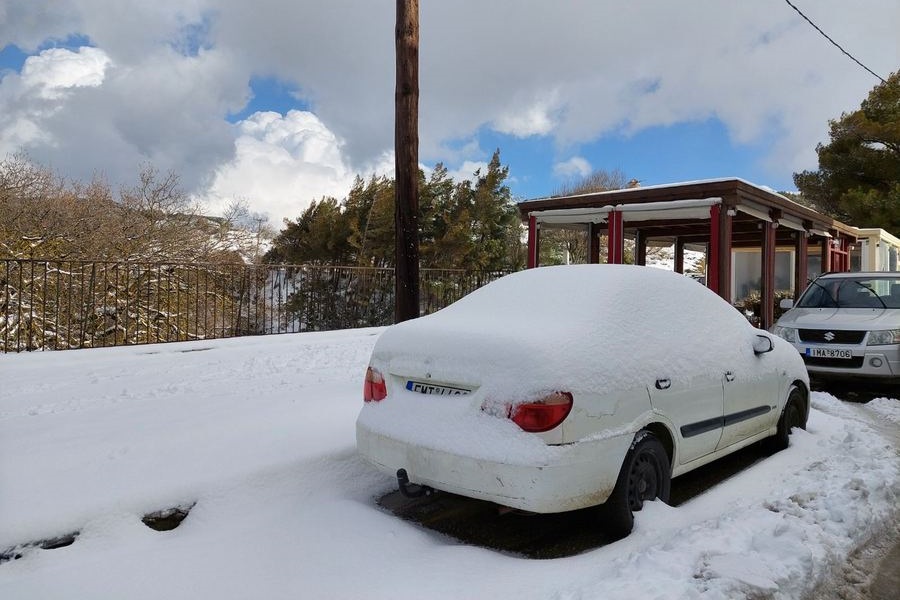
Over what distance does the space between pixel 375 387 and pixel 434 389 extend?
18.7 inches

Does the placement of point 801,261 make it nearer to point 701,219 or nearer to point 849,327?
point 701,219

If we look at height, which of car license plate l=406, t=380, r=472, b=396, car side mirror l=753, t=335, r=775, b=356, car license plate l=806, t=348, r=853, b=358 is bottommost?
car license plate l=806, t=348, r=853, b=358

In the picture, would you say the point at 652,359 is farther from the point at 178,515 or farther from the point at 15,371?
the point at 15,371

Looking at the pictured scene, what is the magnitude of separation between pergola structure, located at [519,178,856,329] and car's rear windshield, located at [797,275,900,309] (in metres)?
1.87

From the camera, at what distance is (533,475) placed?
2.69 meters

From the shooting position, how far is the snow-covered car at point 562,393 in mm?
2754

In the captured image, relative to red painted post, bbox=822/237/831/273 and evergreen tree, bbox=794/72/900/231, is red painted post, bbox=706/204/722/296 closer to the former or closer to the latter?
red painted post, bbox=822/237/831/273

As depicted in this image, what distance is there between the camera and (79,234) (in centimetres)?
1081

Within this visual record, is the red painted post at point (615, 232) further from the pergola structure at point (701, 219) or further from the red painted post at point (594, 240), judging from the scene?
the red painted post at point (594, 240)

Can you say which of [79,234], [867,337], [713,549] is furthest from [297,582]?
[79,234]

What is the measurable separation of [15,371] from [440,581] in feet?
20.1

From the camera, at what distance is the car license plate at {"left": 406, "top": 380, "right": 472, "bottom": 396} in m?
2.99

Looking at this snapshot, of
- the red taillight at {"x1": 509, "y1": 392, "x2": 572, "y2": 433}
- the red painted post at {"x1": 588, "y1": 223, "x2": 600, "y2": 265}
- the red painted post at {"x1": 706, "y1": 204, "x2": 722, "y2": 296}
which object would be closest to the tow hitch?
the red taillight at {"x1": 509, "y1": 392, "x2": 572, "y2": 433}

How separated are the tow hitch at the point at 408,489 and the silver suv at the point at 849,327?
611 cm
